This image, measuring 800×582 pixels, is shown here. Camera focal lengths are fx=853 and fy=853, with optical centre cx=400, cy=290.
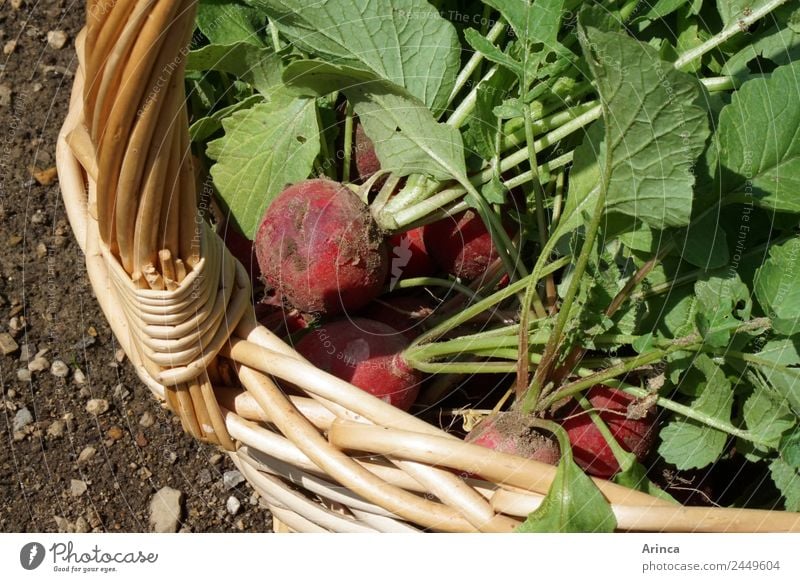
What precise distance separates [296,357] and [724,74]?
0.55 m

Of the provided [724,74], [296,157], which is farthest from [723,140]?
[296,157]

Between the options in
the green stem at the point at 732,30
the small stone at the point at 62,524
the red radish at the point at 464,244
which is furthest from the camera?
the small stone at the point at 62,524

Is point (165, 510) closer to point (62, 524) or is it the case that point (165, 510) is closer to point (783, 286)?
point (62, 524)

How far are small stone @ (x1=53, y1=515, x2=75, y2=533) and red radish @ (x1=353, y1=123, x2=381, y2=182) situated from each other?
2.25 feet

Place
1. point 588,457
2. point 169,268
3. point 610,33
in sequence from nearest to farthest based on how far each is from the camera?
point 610,33 < point 169,268 < point 588,457

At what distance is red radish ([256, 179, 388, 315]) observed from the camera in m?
0.92

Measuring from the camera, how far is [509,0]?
2.54ft

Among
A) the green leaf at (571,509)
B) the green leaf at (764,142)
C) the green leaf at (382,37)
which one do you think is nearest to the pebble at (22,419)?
the green leaf at (382,37)

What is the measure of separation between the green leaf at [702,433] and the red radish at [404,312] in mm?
291

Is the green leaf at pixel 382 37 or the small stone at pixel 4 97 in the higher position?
→ the green leaf at pixel 382 37

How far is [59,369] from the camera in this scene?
1.33 meters

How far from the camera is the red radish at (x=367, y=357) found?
0.92 metres

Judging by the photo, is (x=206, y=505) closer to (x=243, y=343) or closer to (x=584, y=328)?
(x=243, y=343)

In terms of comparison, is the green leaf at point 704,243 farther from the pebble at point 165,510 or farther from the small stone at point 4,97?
the small stone at point 4,97
